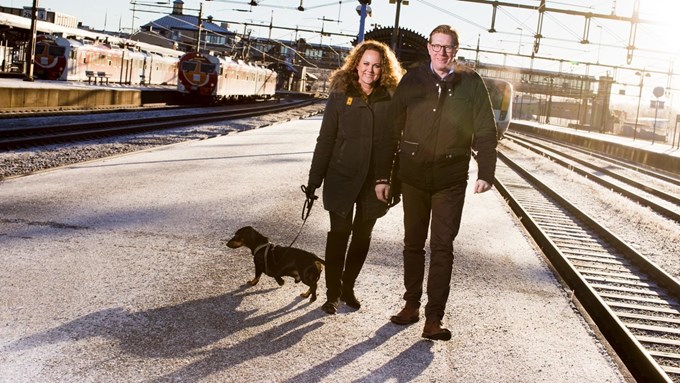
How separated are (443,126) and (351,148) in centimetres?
67

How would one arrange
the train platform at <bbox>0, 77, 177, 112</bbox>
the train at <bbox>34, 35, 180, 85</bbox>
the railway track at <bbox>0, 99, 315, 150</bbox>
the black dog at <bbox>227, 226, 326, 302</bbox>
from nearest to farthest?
the black dog at <bbox>227, 226, 326, 302</bbox>
the railway track at <bbox>0, 99, 315, 150</bbox>
the train platform at <bbox>0, 77, 177, 112</bbox>
the train at <bbox>34, 35, 180, 85</bbox>

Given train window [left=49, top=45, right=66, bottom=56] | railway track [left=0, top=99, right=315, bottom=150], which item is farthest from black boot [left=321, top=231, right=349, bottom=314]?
train window [left=49, top=45, right=66, bottom=56]

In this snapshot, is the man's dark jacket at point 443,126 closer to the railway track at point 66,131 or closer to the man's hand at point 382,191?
the man's hand at point 382,191

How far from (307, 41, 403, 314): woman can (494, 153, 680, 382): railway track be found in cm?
225

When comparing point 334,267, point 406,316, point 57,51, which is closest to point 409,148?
point 334,267

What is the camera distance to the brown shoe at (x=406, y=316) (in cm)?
520

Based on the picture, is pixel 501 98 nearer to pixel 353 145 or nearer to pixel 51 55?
pixel 353 145

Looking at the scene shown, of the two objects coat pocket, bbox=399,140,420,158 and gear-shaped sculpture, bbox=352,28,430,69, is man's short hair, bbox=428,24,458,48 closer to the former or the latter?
coat pocket, bbox=399,140,420,158

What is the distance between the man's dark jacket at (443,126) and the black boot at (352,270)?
709 millimetres

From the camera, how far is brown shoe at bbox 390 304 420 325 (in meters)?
5.20

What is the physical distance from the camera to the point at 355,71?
16.9ft

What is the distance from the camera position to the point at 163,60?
5859cm

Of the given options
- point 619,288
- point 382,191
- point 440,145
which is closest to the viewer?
point 440,145

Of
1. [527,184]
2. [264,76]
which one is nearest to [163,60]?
[264,76]
